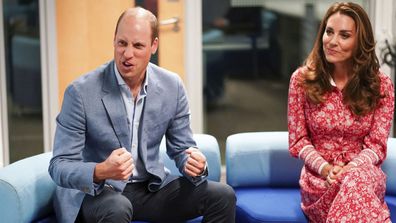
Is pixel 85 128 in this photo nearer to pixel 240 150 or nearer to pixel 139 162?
pixel 139 162

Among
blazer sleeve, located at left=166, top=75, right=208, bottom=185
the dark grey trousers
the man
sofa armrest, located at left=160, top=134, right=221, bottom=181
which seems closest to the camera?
the man

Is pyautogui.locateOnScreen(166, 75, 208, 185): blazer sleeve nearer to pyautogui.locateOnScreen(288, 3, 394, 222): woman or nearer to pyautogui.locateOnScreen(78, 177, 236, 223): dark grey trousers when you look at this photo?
pyautogui.locateOnScreen(78, 177, 236, 223): dark grey trousers

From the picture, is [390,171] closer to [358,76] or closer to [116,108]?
[358,76]

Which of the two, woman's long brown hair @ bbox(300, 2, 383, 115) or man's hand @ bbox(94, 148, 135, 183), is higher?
woman's long brown hair @ bbox(300, 2, 383, 115)

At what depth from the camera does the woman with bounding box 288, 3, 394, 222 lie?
2.69 meters

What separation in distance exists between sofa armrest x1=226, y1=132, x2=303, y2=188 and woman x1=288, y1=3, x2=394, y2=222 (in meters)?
0.23

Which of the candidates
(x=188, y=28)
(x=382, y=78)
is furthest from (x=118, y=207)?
(x=188, y=28)

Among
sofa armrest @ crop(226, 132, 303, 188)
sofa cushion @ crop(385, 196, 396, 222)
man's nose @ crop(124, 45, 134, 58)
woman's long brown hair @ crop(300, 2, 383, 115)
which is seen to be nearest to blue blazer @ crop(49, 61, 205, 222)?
man's nose @ crop(124, 45, 134, 58)

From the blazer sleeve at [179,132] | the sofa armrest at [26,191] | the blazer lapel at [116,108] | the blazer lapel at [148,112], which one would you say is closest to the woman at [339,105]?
the blazer sleeve at [179,132]

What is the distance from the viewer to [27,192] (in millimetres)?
2424

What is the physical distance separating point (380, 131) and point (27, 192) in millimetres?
1404

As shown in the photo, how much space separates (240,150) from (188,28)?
1.34 m

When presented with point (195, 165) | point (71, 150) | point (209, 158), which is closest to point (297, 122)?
point (209, 158)

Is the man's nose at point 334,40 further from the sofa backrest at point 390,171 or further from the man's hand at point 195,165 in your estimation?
the man's hand at point 195,165
